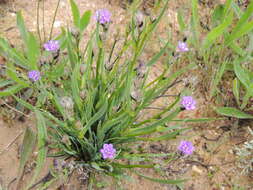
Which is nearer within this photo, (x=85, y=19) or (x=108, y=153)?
(x=108, y=153)

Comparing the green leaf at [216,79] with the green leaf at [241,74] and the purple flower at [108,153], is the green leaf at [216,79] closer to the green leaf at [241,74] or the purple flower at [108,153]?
the green leaf at [241,74]

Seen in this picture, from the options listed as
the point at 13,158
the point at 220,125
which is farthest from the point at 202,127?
the point at 13,158

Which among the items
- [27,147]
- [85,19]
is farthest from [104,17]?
[27,147]

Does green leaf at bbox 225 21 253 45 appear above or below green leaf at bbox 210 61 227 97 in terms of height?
above

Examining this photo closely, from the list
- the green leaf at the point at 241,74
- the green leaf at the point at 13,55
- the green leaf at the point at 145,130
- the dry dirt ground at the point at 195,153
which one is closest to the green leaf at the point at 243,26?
the green leaf at the point at 241,74

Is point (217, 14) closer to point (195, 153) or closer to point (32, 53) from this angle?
point (195, 153)

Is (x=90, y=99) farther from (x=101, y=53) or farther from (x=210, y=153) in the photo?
(x=210, y=153)

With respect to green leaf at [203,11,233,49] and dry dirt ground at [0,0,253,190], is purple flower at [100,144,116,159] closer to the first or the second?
dry dirt ground at [0,0,253,190]

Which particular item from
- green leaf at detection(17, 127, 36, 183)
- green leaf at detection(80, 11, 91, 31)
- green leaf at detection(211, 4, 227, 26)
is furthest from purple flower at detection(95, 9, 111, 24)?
green leaf at detection(211, 4, 227, 26)
